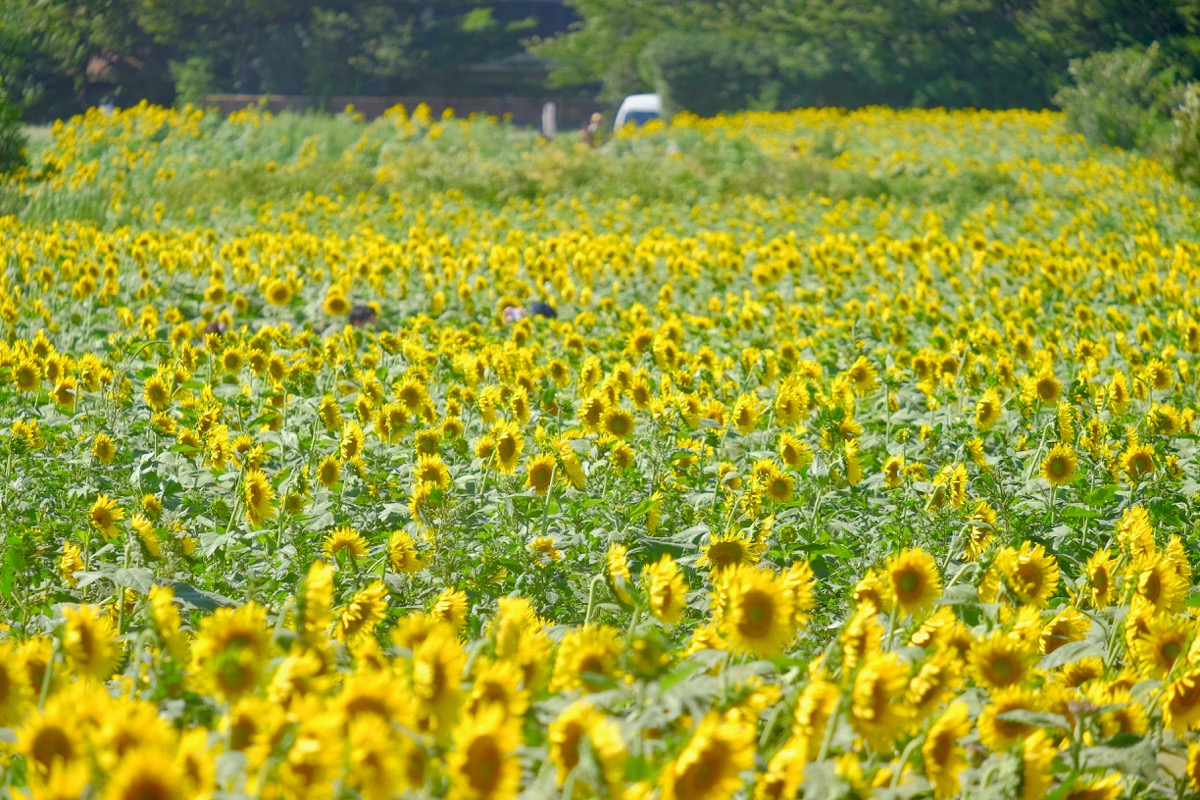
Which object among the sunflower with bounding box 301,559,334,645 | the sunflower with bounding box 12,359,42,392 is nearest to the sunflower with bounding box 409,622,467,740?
the sunflower with bounding box 301,559,334,645

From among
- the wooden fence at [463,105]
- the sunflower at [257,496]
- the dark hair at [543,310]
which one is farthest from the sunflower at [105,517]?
the wooden fence at [463,105]

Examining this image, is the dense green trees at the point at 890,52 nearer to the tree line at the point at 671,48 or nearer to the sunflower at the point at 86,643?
the tree line at the point at 671,48

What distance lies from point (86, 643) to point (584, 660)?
0.73 metres

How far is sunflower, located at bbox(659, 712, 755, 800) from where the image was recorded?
1.52m

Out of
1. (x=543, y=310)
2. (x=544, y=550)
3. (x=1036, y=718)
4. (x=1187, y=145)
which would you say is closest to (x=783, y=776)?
(x=1036, y=718)

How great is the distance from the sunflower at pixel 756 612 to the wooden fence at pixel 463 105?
3345 centimetres

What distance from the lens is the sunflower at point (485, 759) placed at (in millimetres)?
1483

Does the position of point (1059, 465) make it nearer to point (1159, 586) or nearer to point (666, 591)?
point (1159, 586)

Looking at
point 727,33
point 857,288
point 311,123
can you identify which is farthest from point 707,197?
point 727,33

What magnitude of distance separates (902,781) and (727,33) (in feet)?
118

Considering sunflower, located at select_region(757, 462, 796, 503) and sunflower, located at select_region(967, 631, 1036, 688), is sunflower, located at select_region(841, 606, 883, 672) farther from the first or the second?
sunflower, located at select_region(757, 462, 796, 503)

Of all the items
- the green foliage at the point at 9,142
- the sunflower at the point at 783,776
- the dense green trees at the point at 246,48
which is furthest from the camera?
the dense green trees at the point at 246,48

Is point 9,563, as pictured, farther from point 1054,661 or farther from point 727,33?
point 727,33

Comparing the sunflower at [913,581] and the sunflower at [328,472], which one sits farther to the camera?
the sunflower at [328,472]
